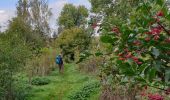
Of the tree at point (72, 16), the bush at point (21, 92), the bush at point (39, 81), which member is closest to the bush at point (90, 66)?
the bush at point (39, 81)

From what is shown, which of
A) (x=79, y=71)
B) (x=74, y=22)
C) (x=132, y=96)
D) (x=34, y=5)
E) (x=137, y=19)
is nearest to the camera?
(x=137, y=19)

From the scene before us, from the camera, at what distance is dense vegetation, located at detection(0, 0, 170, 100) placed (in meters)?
2.59

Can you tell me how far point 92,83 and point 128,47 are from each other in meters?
16.2

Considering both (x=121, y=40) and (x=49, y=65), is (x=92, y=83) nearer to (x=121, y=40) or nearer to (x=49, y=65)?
(x=49, y=65)

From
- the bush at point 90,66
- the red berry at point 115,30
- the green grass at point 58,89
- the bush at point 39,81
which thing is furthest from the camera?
the bush at point 90,66

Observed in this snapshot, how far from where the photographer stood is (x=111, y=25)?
292 centimetres

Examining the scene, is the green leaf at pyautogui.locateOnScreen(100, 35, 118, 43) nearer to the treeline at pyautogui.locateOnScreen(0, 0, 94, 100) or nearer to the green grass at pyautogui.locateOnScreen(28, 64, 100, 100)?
the treeline at pyautogui.locateOnScreen(0, 0, 94, 100)

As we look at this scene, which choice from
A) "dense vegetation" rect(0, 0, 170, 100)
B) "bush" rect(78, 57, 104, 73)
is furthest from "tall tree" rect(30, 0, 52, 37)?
"bush" rect(78, 57, 104, 73)

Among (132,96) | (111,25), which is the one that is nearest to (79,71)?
(132,96)

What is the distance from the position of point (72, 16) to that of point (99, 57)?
41.2 metres

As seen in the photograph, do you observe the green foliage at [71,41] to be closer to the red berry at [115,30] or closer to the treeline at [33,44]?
the treeline at [33,44]

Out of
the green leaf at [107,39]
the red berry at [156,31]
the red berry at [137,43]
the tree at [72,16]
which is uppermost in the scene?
the tree at [72,16]

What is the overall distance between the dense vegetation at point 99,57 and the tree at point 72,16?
7140mm

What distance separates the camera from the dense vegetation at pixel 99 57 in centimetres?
259
